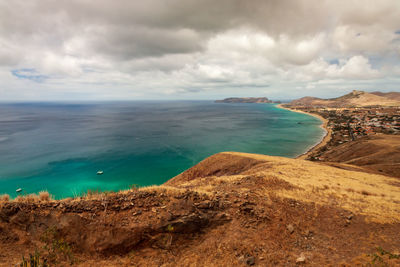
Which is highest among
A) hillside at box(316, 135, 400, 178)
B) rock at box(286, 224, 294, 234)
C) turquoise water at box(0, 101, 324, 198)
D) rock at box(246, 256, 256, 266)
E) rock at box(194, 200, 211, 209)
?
rock at box(194, 200, 211, 209)

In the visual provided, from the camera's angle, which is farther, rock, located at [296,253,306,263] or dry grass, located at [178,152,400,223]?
dry grass, located at [178,152,400,223]

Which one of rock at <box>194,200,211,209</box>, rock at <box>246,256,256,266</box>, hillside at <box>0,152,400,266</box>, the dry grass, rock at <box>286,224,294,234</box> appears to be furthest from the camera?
the dry grass

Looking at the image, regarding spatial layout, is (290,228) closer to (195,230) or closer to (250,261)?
(250,261)

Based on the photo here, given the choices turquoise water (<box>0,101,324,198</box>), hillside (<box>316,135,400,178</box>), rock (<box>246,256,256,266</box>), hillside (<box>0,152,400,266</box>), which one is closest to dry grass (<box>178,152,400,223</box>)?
hillside (<box>0,152,400,266</box>)

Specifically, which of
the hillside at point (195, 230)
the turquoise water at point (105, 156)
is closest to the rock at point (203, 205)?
the hillside at point (195, 230)

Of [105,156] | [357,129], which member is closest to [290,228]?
[105,156]

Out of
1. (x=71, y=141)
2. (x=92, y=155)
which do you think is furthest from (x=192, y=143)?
(x=71, y=141)

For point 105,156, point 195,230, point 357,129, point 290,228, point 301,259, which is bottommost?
point 105,156

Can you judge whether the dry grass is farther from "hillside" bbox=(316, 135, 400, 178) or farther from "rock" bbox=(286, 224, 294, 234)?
"hillside" bbox=(316, 135, 400, 178)

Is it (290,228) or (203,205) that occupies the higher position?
(203,205)

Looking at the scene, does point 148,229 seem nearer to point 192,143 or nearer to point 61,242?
point 61,242
